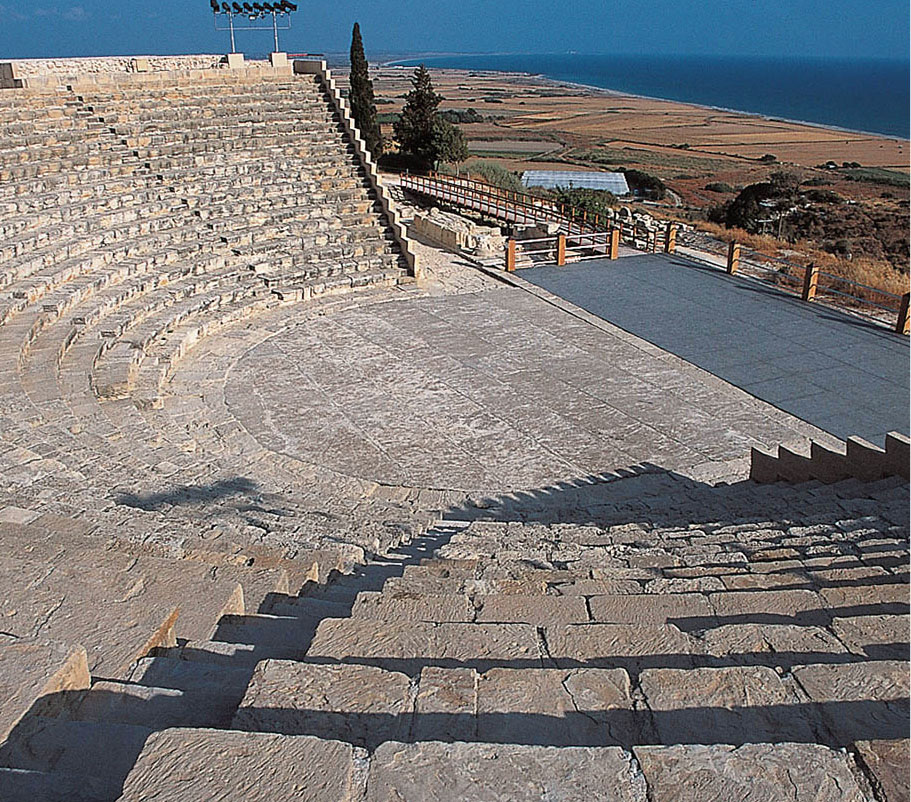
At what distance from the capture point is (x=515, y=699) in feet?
9.07

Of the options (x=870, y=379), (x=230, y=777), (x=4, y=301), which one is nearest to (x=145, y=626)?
(x=230, y=777)

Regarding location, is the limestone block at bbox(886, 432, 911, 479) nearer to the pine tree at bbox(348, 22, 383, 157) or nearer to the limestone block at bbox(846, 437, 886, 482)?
the limestone block at bbox(846, 437, 886, 482)

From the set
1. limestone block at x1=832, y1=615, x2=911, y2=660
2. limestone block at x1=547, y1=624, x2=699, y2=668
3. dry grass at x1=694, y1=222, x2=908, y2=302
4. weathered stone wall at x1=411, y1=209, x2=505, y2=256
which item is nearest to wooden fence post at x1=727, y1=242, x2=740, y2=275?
dry grass at x1=694, y1=222, x2=908, y2=302

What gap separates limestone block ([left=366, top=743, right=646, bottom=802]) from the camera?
2154mm

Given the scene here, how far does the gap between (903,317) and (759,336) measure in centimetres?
227

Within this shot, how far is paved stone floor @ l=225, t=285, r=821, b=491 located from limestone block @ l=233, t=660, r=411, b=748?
236 inches

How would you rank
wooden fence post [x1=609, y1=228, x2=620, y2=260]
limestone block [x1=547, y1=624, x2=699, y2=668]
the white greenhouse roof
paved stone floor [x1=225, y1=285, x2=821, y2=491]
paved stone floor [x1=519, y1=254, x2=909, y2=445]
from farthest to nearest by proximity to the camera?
the white greenhouse roof < wooden fence post [x1=609, y1=228, x2=620, y2=260] < paved stone floor [x1=519, y1=254, x2=909, y2=445] < paved stone floor [x1=225, y1=285, x2=821, y2=491] < limestone block [x1=547, y1=624, x2=699, y2=668]

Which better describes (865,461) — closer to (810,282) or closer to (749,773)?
(749,773)

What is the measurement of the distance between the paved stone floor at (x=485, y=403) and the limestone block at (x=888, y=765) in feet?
21.4

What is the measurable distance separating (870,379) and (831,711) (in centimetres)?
993

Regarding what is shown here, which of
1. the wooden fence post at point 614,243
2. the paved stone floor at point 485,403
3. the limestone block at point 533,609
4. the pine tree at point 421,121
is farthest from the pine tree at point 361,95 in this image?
the limestone block at point 533,609

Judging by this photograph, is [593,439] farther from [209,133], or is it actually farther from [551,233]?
[209,133]

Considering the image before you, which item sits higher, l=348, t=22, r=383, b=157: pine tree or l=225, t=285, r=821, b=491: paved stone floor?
l=348, t=22, r=383, b=157: pine tree

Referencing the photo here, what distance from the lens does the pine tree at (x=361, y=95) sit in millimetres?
30641
